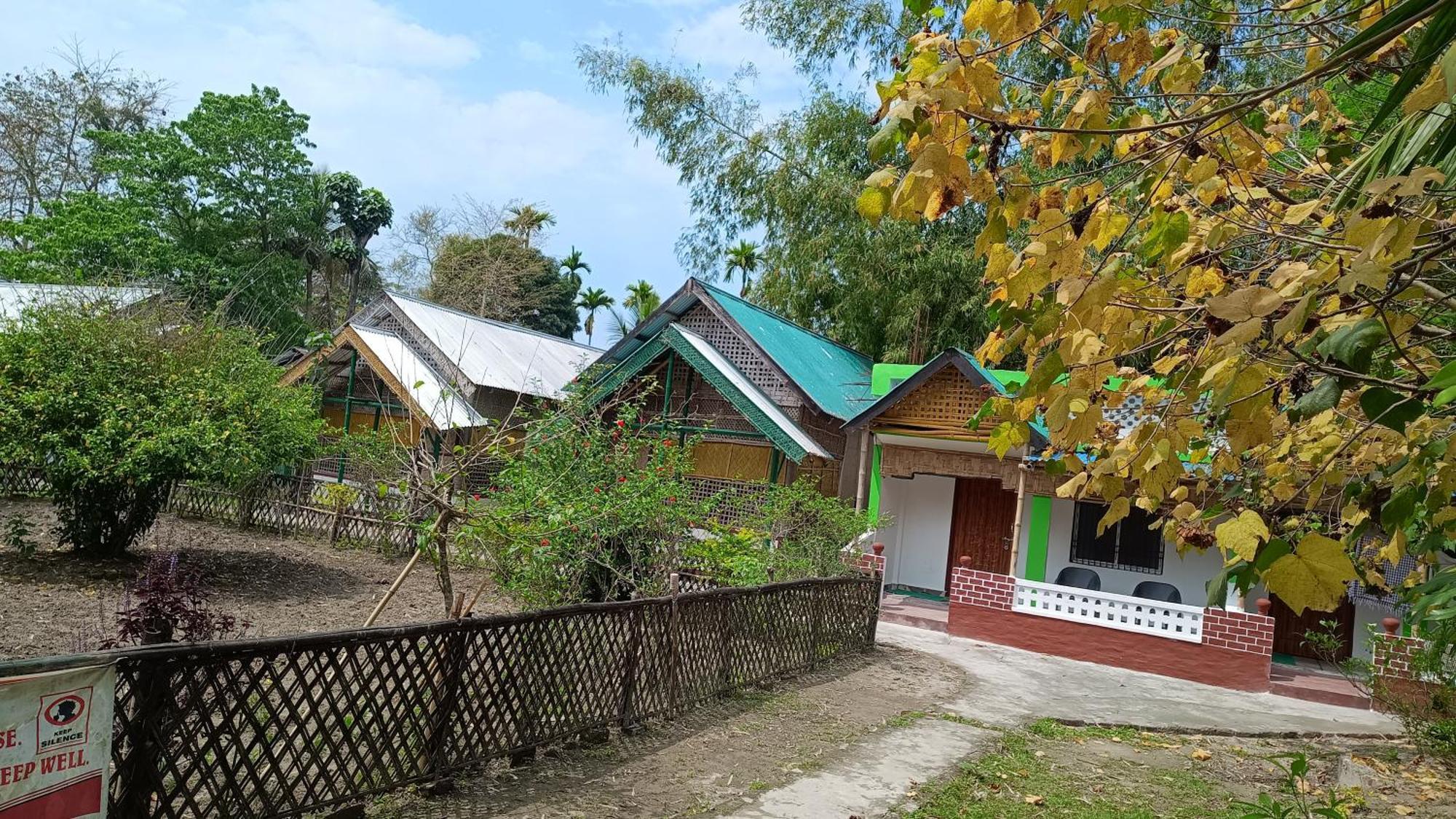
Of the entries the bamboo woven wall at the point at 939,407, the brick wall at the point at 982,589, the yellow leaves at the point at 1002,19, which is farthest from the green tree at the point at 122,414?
the yellow leaves at the point at 1002,19

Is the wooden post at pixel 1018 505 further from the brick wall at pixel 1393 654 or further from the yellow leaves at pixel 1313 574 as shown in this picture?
the yellow leaves at pixel 1313 574

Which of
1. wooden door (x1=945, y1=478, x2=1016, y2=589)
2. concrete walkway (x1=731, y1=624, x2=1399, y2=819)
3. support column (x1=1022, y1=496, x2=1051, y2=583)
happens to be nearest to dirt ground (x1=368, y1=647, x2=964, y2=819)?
concrete walkway (x1=731, y1=624, x2=1399, y2=819)

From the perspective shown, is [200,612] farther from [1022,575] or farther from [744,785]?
[1022,575]

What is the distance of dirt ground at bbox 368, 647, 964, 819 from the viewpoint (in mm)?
5414

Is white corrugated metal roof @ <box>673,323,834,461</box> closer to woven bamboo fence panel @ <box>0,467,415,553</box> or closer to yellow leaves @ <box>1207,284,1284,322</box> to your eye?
woven bamboo fence panel @ <box>0,467,415,553</box>

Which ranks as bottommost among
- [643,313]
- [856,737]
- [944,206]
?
[856,737]

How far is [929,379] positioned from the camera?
1557 cm

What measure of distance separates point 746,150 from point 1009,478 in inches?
556

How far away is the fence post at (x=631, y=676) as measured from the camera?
23.0 feet

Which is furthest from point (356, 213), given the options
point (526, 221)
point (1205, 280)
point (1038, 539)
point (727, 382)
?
point (1205, 280)

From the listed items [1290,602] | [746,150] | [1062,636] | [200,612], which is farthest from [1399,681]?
[746,150]

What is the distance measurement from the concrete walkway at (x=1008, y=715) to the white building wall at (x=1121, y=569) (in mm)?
2939

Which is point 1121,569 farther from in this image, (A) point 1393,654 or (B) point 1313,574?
(B) point 1313,574

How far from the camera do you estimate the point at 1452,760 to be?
322 inches
